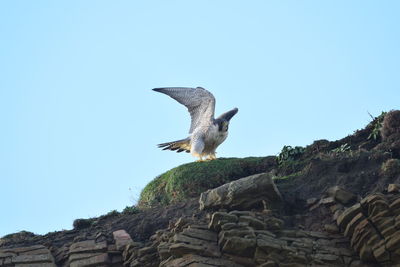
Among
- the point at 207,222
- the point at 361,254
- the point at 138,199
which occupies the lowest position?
the point at 361,254

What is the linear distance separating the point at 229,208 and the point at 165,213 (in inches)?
87.0

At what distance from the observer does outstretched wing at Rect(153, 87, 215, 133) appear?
84.1 ft

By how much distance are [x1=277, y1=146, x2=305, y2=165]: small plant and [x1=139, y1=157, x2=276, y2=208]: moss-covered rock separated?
0.28m

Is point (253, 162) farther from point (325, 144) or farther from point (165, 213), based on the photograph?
point (165, 213)

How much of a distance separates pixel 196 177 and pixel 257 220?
4930 mm

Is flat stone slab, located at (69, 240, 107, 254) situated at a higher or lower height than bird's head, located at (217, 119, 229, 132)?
lower

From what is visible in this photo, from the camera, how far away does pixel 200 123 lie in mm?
25594

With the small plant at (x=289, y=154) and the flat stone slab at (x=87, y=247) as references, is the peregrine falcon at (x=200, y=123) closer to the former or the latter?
the small plant at (x=289, y=154)

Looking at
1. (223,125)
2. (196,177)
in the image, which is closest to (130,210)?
(196,177)

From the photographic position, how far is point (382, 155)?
20.1m

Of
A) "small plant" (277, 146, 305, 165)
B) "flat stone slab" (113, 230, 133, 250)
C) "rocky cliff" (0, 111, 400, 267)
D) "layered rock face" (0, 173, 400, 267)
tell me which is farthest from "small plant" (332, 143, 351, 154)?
"flat stone slab" (113, 230, 133, 250)

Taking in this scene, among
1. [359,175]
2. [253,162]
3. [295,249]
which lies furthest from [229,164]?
[295,249]

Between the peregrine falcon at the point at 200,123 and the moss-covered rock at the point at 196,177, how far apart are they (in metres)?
1.51

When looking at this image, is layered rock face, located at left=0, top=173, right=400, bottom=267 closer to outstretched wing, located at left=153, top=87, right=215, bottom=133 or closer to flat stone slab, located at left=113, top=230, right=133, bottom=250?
flat stone slab, located at left=113, top=230, right=133, bottom=250
